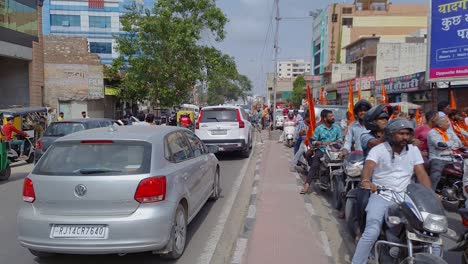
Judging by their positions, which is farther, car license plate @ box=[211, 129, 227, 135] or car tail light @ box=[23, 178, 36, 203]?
car license plate @ box=[211, 129, 227, 135]

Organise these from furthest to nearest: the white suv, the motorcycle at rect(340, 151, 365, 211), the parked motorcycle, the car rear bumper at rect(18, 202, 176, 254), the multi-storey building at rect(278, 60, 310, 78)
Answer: the multi-storey building at rect(278, 60, 310, 78)
the white suv
the parked motorcycle
the motorcycle at rect(340, 151, 365, 211)
the car rear bumper at rect(18, 202, 176, 254)

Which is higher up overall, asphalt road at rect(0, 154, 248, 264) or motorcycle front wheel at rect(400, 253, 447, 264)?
motorcycle front wheel at rect(400, 253, 447, 264)

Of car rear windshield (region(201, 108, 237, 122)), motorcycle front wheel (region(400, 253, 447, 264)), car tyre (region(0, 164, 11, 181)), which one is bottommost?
car tyre (region(0, 164, 11, 181))

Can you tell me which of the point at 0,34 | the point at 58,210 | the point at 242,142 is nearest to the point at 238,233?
the point at 58,210

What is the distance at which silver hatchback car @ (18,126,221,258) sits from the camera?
4203mm

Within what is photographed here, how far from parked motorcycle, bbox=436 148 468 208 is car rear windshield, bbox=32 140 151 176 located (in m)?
4.97

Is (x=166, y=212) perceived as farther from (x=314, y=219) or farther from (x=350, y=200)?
(x=314, y=219)

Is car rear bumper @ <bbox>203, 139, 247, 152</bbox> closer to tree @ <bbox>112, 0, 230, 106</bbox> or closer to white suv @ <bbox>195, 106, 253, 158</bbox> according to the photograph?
white suv @ <bbox>195, 106, 253, 158</bbox>

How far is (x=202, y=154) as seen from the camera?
6.66 m

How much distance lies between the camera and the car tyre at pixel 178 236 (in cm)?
461

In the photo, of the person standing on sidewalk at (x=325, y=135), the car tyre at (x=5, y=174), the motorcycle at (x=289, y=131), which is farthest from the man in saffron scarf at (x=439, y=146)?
the motorcycle at (x=289, y=131)

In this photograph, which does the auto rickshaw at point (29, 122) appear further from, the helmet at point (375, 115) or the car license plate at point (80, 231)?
the helmet at point (375, 115)

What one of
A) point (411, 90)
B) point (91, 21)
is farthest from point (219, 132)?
point (91, 21)

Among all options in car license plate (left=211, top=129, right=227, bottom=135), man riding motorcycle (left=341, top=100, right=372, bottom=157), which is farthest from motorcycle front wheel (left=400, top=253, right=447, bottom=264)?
car license plate (left=211, top=129, right=227, bottom=135)
